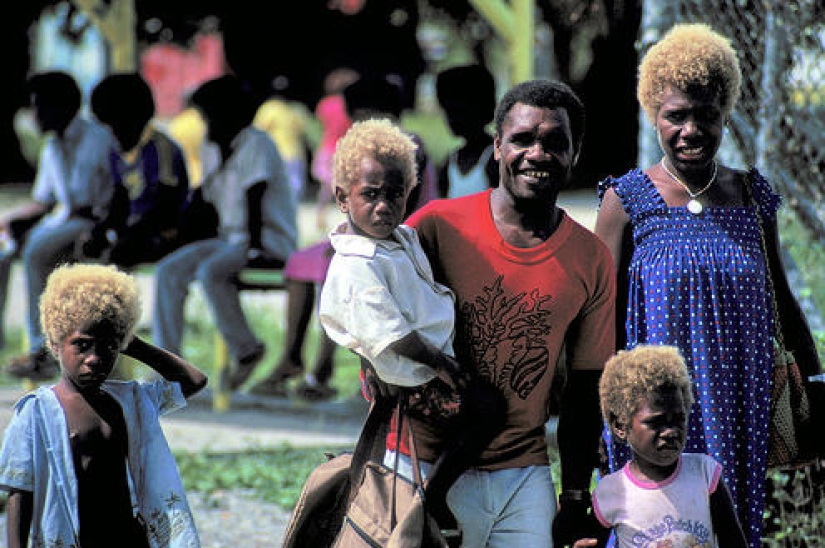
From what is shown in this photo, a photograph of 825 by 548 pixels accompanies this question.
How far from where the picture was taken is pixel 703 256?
374 centimetres

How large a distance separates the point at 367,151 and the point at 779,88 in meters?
3.04

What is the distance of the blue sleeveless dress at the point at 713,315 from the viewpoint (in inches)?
147

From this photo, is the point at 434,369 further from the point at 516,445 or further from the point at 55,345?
the point at 55,345

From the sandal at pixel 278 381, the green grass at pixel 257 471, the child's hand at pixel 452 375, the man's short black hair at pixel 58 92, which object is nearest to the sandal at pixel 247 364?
the sandal at pixel 278 381

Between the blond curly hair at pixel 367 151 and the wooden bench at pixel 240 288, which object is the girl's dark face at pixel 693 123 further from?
the wooden bench at pixel 240 288

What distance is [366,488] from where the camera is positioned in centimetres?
321

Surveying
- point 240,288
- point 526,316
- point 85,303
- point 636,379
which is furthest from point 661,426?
point 240,288

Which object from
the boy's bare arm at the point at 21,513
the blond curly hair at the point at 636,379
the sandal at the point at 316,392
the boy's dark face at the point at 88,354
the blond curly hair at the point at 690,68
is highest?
the blond curly hair at the point at 690,68

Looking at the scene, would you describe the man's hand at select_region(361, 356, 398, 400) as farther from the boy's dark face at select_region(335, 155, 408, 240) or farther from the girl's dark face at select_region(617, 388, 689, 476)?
the girl's dark face at select_region(617, 388, 689, 476)

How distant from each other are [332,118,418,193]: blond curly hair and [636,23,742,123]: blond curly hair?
2.78 ft

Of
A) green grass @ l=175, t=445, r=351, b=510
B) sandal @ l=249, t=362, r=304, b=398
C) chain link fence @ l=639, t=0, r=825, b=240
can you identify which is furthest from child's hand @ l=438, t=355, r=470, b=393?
sandal @ l=249, t=362, r=304, b=398

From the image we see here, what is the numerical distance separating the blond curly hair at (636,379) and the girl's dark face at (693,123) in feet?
2.09

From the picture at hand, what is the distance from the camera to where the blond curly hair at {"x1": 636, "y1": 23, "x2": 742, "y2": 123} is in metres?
3.72

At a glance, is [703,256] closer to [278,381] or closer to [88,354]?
[88,354]
